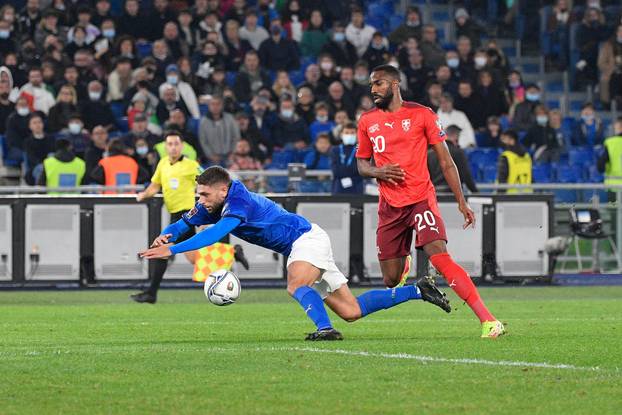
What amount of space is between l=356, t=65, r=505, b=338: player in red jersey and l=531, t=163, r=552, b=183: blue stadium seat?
46.9 ft

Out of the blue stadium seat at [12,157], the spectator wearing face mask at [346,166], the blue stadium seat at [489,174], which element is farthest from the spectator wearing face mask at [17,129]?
the blue stadium seat at [489,174]

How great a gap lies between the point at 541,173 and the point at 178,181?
1000 centimetres

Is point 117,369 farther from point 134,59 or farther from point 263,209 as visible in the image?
point 134,59

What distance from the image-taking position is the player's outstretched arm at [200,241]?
10688 millimetres

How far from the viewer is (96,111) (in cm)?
2614

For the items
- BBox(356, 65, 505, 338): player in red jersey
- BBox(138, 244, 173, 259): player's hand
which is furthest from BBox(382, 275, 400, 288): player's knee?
BBox(138, 244, 173, 259): player's hand

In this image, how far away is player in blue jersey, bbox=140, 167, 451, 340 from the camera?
1150cm

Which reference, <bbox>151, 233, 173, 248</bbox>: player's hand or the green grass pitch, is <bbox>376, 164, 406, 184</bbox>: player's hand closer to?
the green grass pitch

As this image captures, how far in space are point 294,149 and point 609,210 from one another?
5689mm

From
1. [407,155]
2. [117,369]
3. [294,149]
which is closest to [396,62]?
[294,149]

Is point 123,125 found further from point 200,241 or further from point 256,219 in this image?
point 200,241

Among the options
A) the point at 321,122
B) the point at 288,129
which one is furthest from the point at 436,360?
the point at 288,129

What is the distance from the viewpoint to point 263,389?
342 inches

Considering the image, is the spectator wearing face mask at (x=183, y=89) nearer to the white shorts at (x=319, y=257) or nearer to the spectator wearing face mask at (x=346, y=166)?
the spectator wearing face mask at (x=346, y=166)
